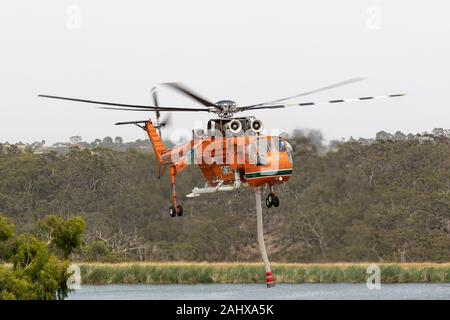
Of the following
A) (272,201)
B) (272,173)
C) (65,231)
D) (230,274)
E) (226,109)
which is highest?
(226,109)

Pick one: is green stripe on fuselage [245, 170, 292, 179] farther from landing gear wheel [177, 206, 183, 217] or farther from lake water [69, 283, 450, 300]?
lake water [69, 283, 450, 300]

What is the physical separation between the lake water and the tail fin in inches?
474

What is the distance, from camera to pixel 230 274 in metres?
64.1

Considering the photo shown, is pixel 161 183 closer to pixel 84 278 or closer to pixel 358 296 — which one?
pixel 84 278

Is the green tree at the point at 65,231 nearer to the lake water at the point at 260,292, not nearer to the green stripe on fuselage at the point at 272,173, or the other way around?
the green stripe on fuselage at the point at 272,173

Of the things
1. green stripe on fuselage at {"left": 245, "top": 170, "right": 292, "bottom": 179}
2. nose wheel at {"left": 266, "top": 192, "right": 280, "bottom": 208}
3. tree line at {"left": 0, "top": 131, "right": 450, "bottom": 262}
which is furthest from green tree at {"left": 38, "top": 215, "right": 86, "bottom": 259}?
tree line at {"left": 0, "top": 131, "right": 450, "bottom": 262}

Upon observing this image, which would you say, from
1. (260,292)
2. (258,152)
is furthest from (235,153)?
(260,292)

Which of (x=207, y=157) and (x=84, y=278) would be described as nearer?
(x=207, y=157)

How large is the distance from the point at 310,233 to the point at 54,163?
3173 cm

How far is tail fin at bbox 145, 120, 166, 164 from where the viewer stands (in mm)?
42875

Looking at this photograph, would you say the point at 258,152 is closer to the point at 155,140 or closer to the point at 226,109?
the point at 226,109

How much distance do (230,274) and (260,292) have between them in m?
6.24
